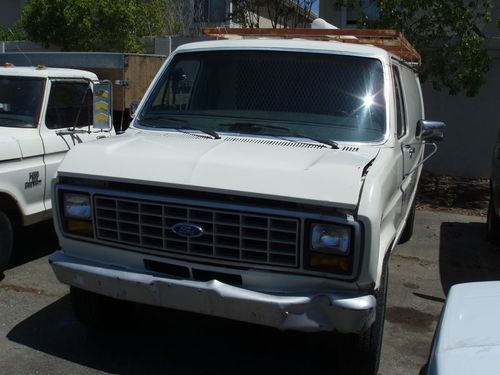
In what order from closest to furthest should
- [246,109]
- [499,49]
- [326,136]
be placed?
1. [326,136]
2. [246,109]
3. [499,49]

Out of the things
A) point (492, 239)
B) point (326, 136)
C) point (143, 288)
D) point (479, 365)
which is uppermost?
point (326, 136)

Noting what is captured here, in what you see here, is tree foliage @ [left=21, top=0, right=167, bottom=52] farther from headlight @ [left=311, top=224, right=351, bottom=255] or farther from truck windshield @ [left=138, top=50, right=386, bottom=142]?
headlight @ [left=311, top=224, right=351, bottom=255]

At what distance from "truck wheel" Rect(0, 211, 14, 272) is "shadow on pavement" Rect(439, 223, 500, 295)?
405 centimetres

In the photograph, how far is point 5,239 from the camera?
5340 millimetres

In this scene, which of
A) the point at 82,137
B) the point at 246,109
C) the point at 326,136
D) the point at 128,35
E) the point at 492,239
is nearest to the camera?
the point at 326,136

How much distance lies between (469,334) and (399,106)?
104 inches

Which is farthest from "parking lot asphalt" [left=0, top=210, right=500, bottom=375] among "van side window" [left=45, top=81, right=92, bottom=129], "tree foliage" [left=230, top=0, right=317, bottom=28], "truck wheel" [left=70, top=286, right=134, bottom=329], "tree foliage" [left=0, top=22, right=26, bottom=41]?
"tree foliage" [left=0, top=22, right=26, bottom=41]

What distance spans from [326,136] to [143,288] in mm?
1615

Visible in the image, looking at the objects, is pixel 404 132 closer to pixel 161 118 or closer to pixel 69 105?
pixel 161 118

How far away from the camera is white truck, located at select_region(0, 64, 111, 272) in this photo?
5.41 metres

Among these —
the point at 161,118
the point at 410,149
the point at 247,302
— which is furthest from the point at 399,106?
the point at 247,302

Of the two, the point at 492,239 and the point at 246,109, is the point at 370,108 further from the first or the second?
the point at 492,239

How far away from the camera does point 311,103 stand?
4.36 metres

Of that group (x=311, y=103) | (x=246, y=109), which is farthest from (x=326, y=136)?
(x=246, y=109)
